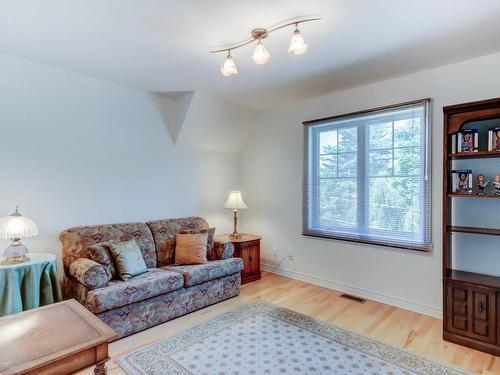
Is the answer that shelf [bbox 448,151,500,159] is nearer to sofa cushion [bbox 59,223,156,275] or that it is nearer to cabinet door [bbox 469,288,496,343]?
cabinet door [bbox 469,288,496,343]

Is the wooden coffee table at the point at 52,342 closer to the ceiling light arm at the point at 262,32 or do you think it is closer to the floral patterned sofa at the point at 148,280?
the floral patterned sofa at the point at 148,280

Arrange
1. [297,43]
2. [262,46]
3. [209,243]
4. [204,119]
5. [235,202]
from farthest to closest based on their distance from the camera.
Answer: [235,202], [204,119], [209,243], [262,46], [297,43]

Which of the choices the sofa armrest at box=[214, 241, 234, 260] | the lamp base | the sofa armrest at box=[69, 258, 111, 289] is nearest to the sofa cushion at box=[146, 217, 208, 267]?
the sofa armrest at box=[214, 241, 234, 260]

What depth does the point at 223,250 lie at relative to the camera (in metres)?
3.59

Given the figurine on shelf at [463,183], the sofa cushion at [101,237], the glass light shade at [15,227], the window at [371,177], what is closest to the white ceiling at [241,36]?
the window at [371,177]

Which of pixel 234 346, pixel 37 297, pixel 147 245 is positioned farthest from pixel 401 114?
pixel 37 297

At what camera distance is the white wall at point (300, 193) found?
9.64ft

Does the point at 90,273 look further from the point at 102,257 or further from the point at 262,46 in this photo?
the point at 262,46

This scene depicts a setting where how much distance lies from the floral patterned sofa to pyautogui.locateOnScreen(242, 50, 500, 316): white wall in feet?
3.48

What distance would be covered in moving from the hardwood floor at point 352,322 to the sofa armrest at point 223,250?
50cm

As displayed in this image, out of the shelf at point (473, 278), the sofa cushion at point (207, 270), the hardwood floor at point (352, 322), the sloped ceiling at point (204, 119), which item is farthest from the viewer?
the sloped ceiling at point (204, 119)

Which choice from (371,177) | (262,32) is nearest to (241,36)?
(262,32)

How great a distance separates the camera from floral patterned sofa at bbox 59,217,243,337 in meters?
2.52

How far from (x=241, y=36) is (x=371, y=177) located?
7.05 ft
